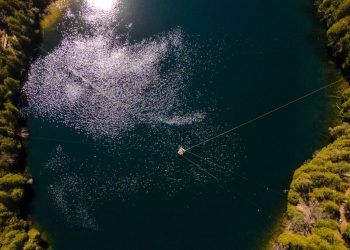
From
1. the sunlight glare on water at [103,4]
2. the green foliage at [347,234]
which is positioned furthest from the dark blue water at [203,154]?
the green foliage at [347,234]

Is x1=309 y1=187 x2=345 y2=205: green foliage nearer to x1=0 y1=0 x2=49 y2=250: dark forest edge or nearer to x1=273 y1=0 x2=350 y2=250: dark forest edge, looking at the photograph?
x1=273 y1=0 x2=350 y2=250: dark forest edge

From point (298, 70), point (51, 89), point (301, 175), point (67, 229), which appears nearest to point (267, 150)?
point (301, 175)

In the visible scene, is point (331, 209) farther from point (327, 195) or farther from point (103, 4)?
point (103, 4)

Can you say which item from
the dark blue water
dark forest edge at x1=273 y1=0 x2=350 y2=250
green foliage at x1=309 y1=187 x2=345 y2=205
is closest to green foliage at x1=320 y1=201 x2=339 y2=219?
dark forest edge at x1=273 y1=0 x2=350 y2=250

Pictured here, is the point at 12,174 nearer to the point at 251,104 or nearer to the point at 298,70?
the point at 251,104

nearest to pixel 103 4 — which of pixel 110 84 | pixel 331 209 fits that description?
pixel 110 84

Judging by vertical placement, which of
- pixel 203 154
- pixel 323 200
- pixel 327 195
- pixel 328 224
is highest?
pixel 203 154
